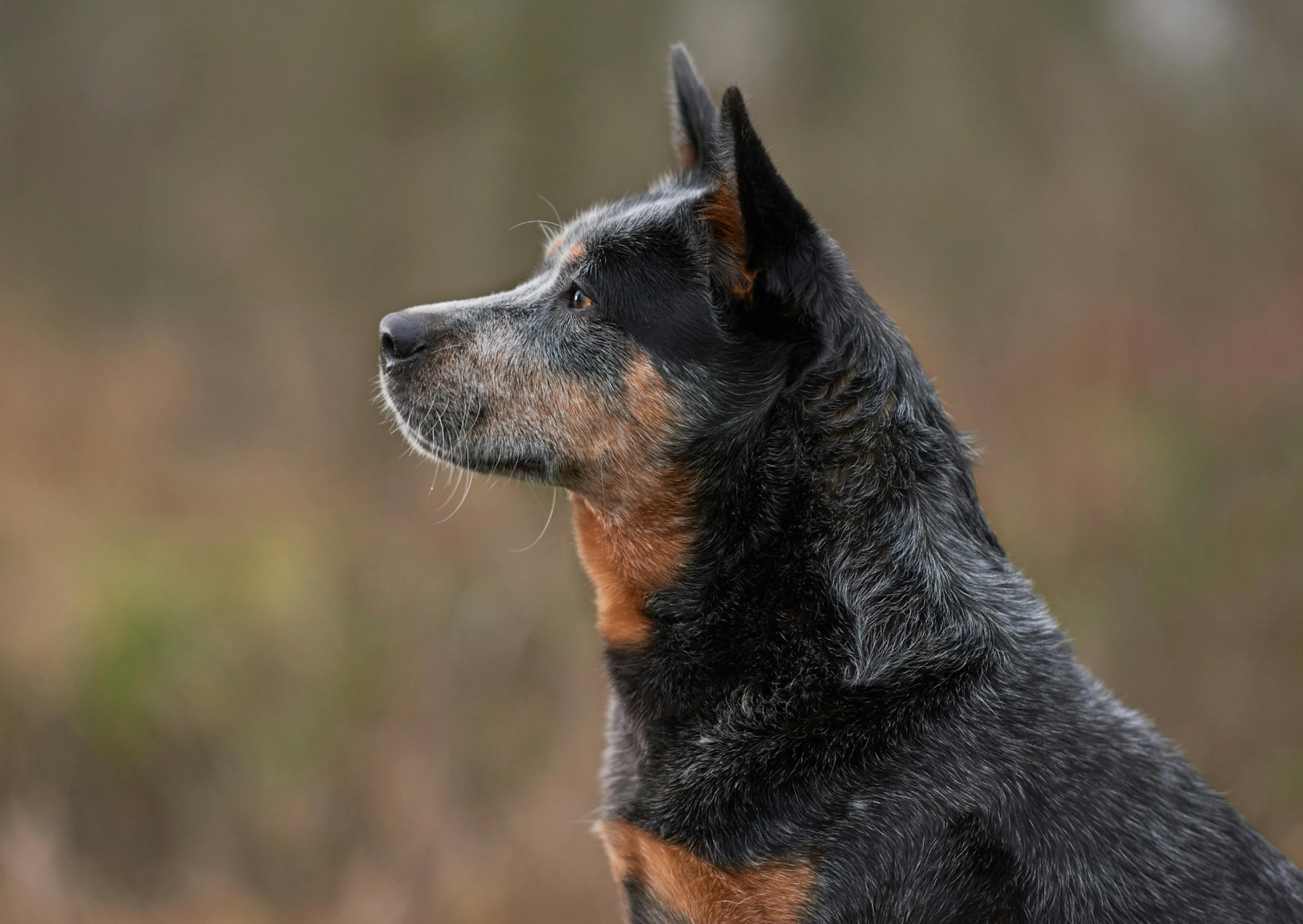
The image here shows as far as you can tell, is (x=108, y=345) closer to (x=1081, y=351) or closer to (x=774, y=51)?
(x=774, y=51)

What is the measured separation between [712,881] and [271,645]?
5.32 m

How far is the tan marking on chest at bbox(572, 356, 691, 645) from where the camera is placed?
139 inches

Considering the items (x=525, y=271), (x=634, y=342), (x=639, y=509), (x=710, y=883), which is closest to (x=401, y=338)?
(x=634, y=342)

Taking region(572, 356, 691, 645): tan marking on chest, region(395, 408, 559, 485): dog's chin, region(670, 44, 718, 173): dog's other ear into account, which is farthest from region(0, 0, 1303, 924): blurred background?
region(670, 44, 718, 173): dog's other ear

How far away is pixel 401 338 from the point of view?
12.6 feet

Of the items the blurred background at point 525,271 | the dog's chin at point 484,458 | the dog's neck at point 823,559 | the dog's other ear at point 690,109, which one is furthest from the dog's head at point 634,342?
the blurred background at point 525,271

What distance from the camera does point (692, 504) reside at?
3521mm

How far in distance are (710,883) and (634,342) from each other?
5.88 feet

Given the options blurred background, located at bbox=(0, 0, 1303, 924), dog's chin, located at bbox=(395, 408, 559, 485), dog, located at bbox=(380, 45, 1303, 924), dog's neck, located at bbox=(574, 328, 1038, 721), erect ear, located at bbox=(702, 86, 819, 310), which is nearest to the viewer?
dog, located at bbox=(380, 45, 1303, 924)

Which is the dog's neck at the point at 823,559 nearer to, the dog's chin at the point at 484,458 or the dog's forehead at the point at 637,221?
the dog's chin at the point at 484,458

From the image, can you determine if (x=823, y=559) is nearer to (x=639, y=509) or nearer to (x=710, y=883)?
(x=639, y=509)

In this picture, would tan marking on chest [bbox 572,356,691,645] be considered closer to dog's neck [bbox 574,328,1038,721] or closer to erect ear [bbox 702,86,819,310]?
dog's neck [bbox 574,328,1038,721]

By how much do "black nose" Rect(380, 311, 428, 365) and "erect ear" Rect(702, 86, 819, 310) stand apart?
1121mm

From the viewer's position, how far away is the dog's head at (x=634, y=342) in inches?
132
